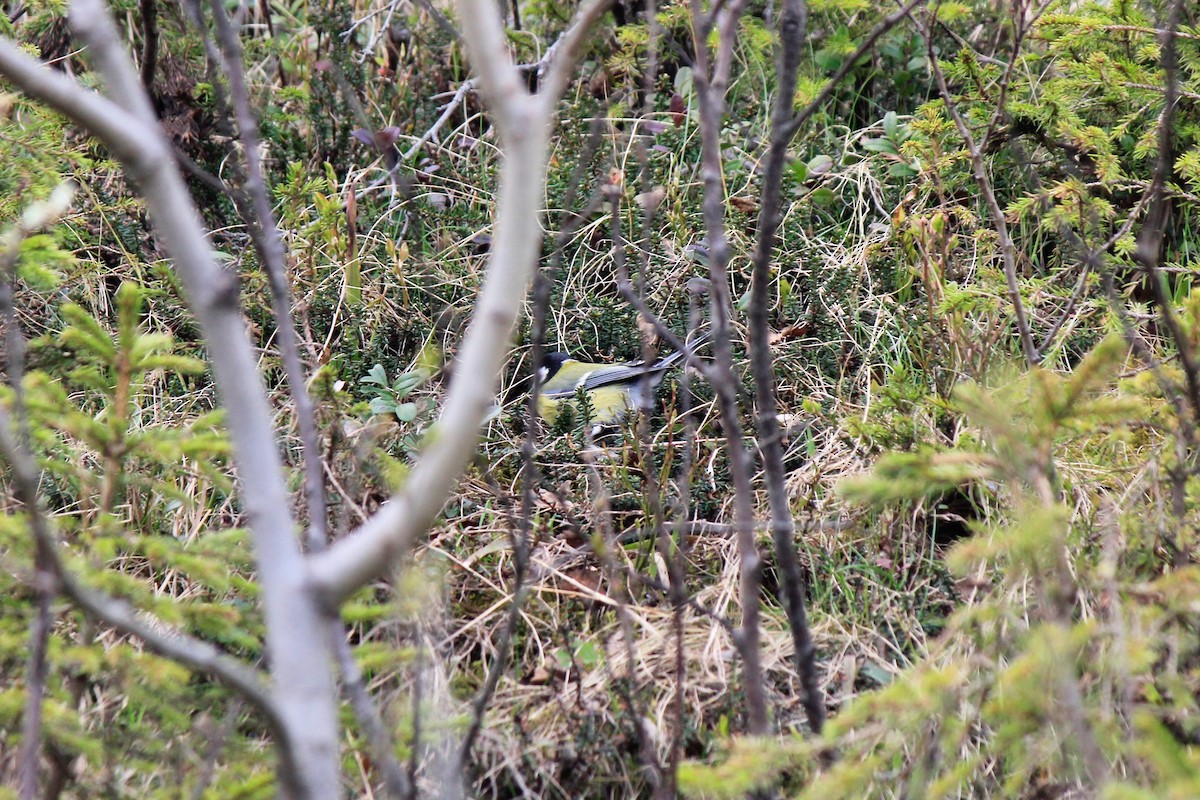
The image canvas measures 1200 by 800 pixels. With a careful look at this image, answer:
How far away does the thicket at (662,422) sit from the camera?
1707 mm

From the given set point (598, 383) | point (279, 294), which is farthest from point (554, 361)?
point (279, 294)

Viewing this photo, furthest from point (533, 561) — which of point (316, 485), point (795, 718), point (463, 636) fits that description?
point (316, 485)

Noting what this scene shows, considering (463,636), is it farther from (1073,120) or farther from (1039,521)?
(1073,120)

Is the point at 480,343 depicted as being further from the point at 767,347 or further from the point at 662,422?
the point at 662,422

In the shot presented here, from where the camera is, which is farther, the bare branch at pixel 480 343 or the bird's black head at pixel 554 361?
the bird's black head at pixel 554 361

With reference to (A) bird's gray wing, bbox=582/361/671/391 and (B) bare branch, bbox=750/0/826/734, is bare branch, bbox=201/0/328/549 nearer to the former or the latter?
(B) bare branch, bbox=750/0/826/734

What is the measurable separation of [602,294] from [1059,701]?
2766mm

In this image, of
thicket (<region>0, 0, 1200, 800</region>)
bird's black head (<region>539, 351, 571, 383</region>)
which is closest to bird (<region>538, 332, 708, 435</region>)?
bird's black head (<region>539, 351, 571, 383</region>)

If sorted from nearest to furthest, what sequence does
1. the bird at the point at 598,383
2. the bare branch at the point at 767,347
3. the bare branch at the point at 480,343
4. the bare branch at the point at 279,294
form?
the bare branch at the point at 480,343
the bare branch at the point at 279,294
the bare branch at the point at 767,347
the bird at the point at 598,383

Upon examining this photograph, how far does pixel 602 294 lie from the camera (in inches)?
158

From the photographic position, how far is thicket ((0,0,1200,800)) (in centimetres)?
171

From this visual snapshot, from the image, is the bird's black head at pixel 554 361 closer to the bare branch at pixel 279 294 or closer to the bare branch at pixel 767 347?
the bare branch at pixel 767 347

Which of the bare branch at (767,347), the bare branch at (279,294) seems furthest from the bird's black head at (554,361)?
the bare branch at (279,294)

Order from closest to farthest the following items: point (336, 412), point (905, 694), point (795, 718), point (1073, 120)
→ point (905, 694) < point (795, 718) < point (336, 412) < point (1073, 120)
